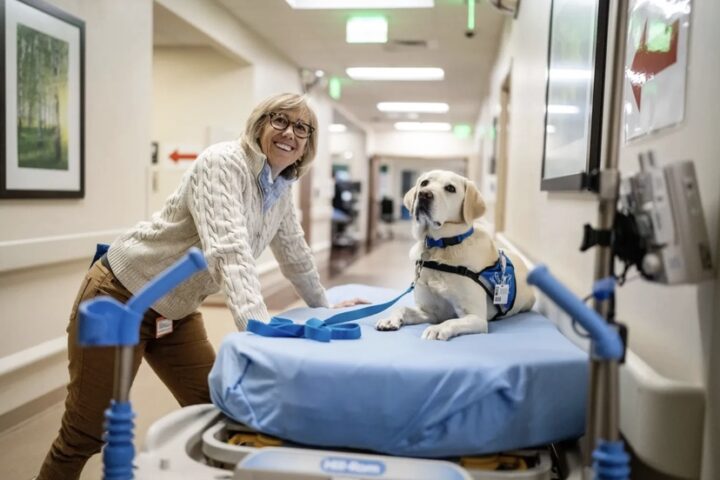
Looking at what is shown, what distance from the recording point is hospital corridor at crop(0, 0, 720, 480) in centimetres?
91

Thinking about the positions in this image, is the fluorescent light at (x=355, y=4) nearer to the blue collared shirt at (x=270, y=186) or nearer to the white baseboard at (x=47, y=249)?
the white baseboard at (x=47, y=249)

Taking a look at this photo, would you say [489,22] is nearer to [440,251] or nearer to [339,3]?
[339,3]

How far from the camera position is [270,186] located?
1.72m

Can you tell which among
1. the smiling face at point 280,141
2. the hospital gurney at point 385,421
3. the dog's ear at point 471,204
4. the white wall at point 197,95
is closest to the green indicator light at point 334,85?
the white wall at point 197,95

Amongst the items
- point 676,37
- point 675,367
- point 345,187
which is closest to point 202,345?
point 675,367

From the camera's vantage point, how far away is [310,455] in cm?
105

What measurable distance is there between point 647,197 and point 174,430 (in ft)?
3.26

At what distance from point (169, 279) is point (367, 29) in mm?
4751

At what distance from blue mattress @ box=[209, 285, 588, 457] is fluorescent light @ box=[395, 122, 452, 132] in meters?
12.1

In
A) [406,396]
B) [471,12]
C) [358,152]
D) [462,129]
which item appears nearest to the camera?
[406,396]

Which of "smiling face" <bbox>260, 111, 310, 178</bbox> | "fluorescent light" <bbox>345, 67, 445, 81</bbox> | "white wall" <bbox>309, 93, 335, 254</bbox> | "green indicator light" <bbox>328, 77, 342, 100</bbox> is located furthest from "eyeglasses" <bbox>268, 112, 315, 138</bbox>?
"white wall" <bbox>309, 93, 335, 254</bbox>

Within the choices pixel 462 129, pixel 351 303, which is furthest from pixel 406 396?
pixel 462 129

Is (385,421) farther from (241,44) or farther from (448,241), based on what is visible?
(241,44)

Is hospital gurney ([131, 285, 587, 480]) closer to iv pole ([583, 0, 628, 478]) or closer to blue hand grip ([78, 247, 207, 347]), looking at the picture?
iv pole ([583, 0, 628, 478])
